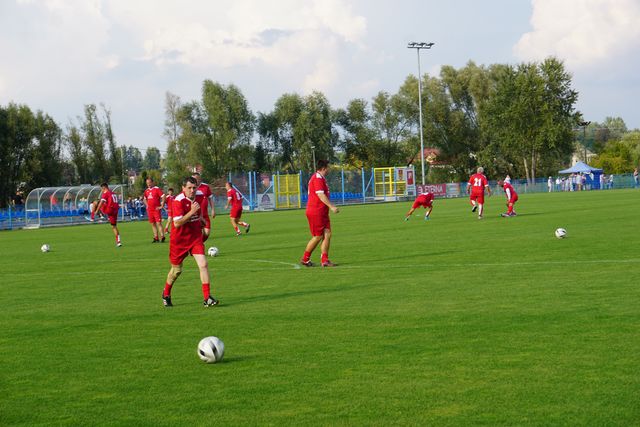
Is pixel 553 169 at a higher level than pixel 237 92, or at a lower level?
lower

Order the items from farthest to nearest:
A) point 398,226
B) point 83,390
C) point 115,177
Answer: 1. point 115,177
2. point 398,226
3. point 83,390

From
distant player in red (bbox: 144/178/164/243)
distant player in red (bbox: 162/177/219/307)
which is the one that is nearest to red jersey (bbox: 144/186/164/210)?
distant player in red (bbox: 144/178/164/243)

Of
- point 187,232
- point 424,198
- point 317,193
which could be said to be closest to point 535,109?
point 424,198

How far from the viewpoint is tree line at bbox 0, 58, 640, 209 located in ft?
279

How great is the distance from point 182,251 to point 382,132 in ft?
310

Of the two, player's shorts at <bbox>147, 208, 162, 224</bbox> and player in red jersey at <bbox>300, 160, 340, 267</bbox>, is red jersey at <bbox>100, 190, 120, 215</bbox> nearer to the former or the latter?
player's shorts at <bbox>147, 208, 162, 224</bbox>

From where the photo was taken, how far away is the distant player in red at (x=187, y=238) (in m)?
12.2

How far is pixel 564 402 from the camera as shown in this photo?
6242 mm

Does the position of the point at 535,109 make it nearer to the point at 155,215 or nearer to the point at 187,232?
the point at 155,215

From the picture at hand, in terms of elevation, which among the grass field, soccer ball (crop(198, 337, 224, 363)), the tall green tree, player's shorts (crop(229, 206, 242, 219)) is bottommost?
the grass field

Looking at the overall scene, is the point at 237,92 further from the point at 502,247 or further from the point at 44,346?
the point at 44,346

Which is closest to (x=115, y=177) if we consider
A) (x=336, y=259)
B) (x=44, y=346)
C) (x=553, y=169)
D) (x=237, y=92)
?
(x=237, y=92)

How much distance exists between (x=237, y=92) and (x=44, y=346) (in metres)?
88.3

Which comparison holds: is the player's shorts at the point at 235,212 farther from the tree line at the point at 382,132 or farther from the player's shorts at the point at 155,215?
the tree line at the point at 382,132
